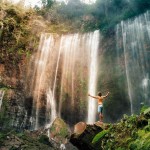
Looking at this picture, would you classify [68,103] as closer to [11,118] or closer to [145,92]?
[11,118]

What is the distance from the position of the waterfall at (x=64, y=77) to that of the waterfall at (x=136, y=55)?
1983 mm

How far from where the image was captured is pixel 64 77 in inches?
633

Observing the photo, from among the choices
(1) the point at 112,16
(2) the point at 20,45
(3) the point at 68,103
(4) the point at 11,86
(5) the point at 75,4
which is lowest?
(3) the point at 68,103

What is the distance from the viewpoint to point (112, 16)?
63.8 feet

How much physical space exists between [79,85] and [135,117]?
11.2 m

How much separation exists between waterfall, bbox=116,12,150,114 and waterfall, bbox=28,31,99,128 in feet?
6.51

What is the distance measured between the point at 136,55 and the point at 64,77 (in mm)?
4497

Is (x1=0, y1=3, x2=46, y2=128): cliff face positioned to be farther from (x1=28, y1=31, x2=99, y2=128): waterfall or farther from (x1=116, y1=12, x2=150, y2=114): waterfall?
(x1=116, y1=12, x2=150, y2=114): waterfall

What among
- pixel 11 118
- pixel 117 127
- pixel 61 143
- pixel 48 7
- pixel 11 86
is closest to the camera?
pixel 117 127

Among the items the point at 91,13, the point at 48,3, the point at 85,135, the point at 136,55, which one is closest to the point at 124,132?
the point at 85,135

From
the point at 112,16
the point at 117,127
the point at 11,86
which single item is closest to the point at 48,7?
the point at 112,16

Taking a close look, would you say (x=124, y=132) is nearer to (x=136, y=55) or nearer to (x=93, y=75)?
(x=136, y=55)

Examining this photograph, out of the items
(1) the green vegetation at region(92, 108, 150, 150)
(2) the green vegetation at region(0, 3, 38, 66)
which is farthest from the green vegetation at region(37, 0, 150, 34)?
(1) the green vegetation at region(92, 108, 150, 150)

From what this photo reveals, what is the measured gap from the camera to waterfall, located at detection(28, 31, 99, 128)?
48.9 ft
